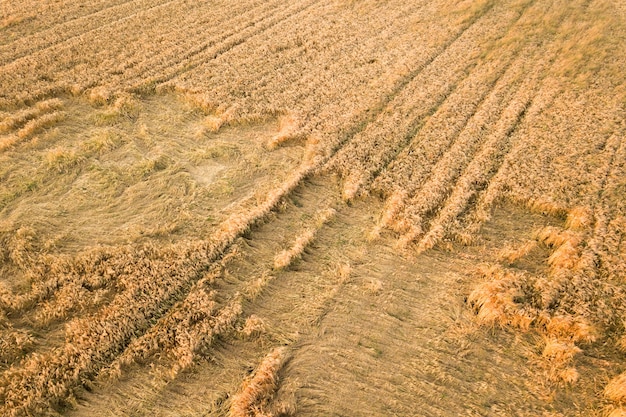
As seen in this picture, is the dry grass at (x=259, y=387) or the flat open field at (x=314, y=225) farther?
the flat open field at (x=314, y=225)

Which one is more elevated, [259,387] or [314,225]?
[314,225]

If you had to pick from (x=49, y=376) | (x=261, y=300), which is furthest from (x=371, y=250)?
(x=49, y=376)

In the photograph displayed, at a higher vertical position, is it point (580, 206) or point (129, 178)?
point (129, 178)

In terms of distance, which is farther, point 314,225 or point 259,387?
point 314,225

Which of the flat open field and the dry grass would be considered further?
the flat open field

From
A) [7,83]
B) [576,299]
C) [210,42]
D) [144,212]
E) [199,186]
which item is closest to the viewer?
[576,299]

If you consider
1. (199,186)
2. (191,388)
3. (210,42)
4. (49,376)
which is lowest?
(191,388)

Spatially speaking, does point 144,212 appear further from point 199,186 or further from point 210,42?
point 210,42

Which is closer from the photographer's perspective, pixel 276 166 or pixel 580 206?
pixel 580 206
